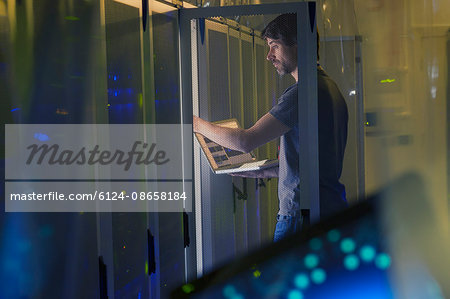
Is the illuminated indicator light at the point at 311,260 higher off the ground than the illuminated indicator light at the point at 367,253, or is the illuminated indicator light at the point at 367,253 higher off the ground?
the illuminated indicator light at the point at 367,253

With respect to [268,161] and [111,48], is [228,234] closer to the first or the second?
[268,161]

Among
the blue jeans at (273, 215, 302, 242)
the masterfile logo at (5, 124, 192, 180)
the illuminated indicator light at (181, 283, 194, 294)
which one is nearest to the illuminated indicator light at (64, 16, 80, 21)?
the masterfile logo at (5, 124, 192, 180)

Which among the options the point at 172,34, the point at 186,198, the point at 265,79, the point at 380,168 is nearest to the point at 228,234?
the point at 186,198

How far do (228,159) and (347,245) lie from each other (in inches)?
66.2

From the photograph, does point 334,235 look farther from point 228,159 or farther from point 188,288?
point 228,159

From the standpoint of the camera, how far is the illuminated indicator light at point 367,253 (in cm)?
32

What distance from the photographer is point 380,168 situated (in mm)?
593

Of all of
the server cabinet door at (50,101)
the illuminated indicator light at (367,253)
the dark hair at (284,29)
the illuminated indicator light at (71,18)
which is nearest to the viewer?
the illuminated indicator light at (367,253)

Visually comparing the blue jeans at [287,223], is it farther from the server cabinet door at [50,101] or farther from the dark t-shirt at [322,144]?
the server cabinet door at [50,101]

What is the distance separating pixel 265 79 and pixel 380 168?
1416mm

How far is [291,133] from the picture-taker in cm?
196

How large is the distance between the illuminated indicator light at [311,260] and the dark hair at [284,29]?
168cm

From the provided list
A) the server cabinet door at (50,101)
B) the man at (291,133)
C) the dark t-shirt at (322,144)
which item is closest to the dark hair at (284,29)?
the man at (291,133)

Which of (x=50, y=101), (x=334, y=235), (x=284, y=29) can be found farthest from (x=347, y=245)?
(x=284, y=29)
